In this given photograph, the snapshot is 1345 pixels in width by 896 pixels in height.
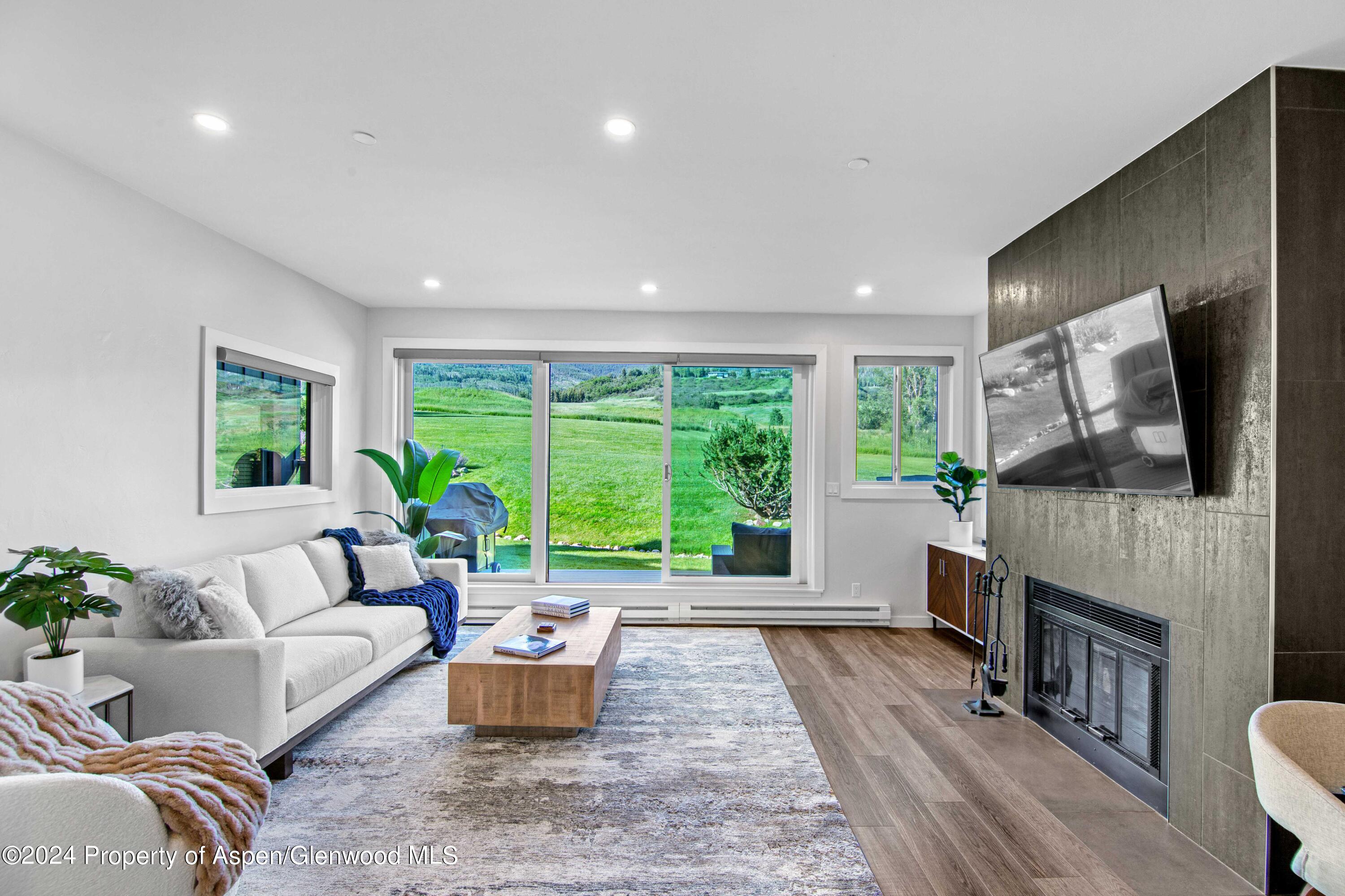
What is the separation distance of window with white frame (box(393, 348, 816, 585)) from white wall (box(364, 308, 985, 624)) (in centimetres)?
21

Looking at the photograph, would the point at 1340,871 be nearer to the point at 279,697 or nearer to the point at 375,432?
the point at 279,697

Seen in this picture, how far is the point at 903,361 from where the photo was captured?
5547mm

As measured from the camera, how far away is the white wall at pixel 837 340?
5441 mm

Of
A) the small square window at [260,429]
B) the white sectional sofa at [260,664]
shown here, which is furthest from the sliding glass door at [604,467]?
the white sectional sofa at [260,664]

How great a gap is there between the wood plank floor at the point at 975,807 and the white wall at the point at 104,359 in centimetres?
322

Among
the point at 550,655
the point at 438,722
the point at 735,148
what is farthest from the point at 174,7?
the point at 438,722

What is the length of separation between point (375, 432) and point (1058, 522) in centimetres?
469

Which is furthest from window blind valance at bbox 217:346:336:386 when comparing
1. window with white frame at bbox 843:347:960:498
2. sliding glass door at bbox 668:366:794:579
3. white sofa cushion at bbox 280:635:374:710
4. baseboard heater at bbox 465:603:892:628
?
window with white frame at bbox 843:347:960:498

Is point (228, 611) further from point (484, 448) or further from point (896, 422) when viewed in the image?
point (896, 422)

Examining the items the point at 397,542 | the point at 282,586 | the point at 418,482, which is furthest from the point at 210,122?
the point at 418,482

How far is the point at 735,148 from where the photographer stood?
8.49ft

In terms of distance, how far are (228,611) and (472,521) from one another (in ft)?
8.67

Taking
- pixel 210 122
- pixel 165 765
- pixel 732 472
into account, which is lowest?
pixel 165 765

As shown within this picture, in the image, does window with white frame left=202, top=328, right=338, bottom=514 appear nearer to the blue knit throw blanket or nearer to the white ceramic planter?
the blue knit throw blanket
